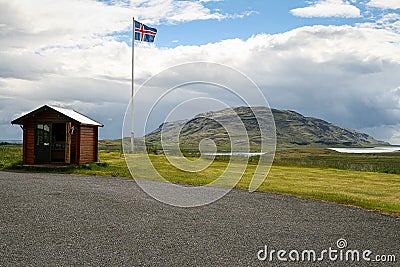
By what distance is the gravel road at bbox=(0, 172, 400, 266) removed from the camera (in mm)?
9695

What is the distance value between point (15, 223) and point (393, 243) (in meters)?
9.84

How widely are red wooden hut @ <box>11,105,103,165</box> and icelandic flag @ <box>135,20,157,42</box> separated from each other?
12.1 m

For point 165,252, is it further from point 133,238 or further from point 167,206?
point 167,206

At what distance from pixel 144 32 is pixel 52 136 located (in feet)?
45.5

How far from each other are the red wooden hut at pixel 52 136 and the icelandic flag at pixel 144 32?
12101 millimetres

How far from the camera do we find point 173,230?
12273 mm

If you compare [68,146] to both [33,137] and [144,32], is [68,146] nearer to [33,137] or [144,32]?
[33,137]

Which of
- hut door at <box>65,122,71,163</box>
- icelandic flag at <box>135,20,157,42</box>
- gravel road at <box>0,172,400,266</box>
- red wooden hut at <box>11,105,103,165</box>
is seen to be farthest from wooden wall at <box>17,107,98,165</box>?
icelandic flag at <box>135,20,157,42</box>

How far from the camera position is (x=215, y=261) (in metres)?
9.45

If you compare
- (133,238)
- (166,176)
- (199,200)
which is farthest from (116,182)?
(133,238)

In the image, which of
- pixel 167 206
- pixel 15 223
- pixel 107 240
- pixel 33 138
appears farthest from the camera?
pixel 33 138

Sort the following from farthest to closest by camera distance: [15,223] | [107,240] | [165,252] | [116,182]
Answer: [116,182] < [15,223] < [107,240] < [165,252]

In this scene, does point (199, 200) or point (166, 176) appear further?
point (166, 176)

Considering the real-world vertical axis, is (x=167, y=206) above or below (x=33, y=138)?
below
